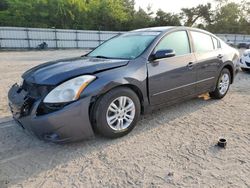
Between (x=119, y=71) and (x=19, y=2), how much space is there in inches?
1214

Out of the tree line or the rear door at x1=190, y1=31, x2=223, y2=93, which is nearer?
the rear door at x1=190, y1=31, x2=223, y2=93

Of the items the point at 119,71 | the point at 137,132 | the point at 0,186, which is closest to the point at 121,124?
the point at 137,132

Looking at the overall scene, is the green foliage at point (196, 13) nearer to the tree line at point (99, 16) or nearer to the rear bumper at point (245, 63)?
the tree line at point (99, 16)

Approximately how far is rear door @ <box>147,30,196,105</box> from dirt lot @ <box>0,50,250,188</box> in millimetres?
458

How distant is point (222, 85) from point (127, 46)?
7.76 feet

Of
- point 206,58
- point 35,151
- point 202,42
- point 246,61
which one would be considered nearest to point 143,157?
point 35,151

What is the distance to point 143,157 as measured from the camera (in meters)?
2.73

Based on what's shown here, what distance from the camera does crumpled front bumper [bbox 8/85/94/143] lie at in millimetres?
2619

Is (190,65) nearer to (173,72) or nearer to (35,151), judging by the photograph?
(173,72)

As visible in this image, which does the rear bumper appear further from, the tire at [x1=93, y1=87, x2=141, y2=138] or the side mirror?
the tire at [x1=93, y1=87, x2=141, y2=138]

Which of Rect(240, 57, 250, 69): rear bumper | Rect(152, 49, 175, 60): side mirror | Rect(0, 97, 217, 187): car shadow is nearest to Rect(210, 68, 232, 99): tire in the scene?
Rect(0, 97, 217, 187): car shadow

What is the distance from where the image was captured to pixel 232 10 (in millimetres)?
46469

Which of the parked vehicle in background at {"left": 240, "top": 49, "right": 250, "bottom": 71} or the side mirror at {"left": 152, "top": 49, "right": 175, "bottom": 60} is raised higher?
the side mirror at {"left": 152, "top": 49, "right": 175, "bottom": 60}

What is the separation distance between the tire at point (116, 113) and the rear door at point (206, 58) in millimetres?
1572
